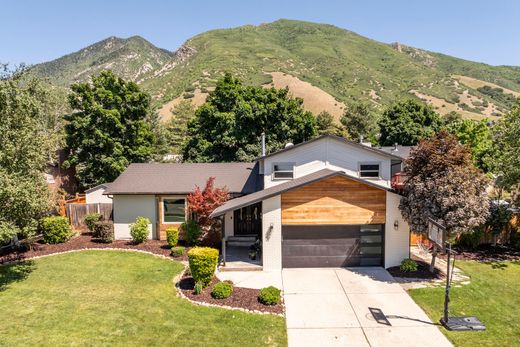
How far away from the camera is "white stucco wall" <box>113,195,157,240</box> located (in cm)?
2020

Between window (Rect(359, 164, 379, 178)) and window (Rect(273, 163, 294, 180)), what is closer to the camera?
window (Rect(359, 164, 379, 178))

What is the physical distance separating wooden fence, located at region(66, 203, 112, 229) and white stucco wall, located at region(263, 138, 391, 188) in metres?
11.5

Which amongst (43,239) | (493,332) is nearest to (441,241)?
(493,332)

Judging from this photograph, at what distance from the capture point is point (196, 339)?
977cm

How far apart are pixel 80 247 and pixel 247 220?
968cm

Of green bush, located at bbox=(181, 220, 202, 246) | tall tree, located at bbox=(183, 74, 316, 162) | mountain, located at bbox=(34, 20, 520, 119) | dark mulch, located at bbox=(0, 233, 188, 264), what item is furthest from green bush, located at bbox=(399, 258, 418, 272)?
mountain, located at bbox=(34, 20, 520, 119)

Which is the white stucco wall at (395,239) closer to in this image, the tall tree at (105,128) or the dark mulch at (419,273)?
the dark mulch at (419,273)

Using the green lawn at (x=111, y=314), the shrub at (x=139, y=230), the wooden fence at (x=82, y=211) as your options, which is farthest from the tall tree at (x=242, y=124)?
the green lawn at (x=111, y=314)

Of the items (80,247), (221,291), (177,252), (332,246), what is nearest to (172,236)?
(177,252)

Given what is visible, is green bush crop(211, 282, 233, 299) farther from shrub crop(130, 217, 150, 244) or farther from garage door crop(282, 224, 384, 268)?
shrub crop(130, 217, 150, 244)

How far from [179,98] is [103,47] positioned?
110 meters

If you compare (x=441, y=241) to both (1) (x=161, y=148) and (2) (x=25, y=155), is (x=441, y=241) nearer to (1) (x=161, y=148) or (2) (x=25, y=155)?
(2) (x=25, y=155)

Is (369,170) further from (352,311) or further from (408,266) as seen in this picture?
(352,311)

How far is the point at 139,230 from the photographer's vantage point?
19047mm
